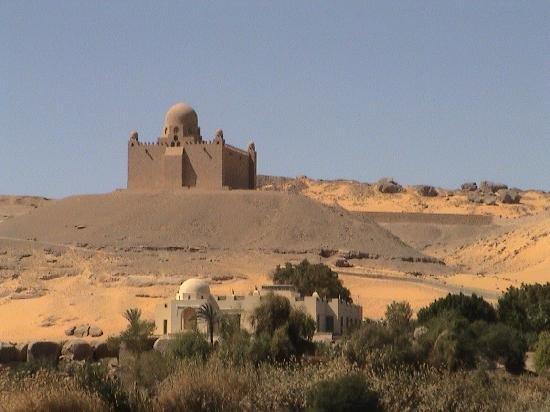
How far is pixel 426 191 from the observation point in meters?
94.1

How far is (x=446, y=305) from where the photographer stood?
32.9 metres

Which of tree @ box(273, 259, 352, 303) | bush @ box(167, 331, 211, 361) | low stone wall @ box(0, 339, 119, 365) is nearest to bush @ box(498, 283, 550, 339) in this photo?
tree @ box(273, 259, 352, 303)

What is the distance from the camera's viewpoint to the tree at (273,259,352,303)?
3847cm

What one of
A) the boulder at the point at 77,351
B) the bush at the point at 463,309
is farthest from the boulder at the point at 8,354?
the bush at the point at 463,309

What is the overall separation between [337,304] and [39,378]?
16.5m

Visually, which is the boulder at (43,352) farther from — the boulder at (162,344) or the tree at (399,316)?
the tree at (399,316)

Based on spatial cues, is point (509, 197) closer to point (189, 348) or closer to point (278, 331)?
point (278, 331)

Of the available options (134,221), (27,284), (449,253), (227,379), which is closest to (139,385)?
(227,379)

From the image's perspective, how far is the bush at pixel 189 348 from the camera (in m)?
22.3

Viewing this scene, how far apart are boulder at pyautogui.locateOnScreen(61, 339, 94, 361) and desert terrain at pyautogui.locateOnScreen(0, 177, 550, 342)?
12232 millimetres

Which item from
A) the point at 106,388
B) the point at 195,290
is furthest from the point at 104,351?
the point at 106,388

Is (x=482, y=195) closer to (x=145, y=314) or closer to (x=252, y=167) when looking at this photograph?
(x=252, y=167)

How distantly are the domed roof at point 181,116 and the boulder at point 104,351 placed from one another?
120 feet

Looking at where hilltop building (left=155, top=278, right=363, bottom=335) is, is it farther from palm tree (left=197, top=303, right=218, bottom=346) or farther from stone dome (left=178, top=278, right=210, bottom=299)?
palm tree (left=197, top=303, right=218, bottom=346)
